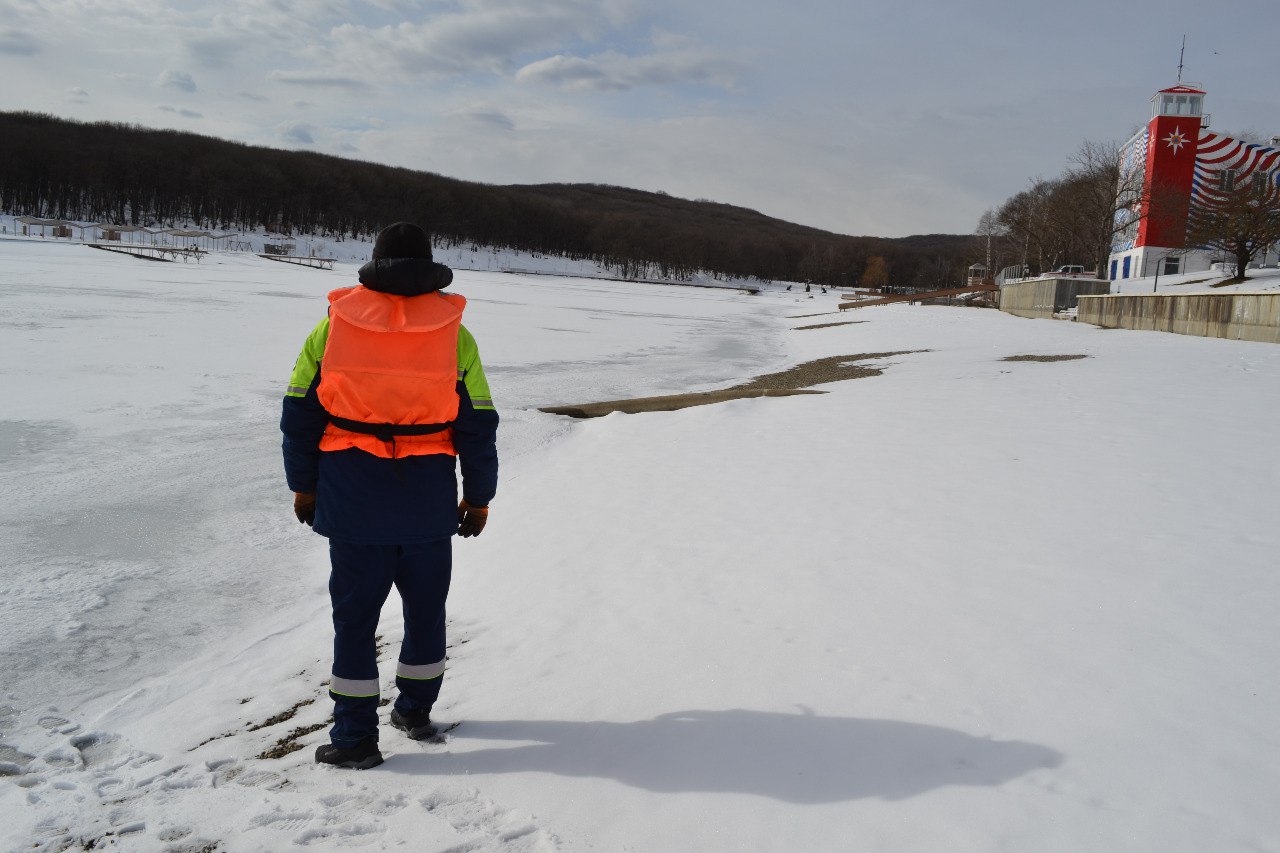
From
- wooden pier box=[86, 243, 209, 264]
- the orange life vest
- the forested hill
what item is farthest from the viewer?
the forested hill

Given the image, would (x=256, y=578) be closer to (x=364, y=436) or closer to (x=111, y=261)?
(x=364, y=436)

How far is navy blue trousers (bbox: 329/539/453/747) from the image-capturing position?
10.3ft

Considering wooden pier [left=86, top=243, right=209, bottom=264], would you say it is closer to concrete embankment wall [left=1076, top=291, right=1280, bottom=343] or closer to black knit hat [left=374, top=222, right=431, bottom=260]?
concrete embankment wall [left=1076, top=291, right=1280, bottom=343]

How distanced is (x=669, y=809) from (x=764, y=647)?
1.30 metres

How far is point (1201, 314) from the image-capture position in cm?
1841

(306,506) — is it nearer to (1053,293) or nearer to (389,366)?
(389,366)

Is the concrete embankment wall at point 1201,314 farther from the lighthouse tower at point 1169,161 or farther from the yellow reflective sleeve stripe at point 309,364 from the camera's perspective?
the lighthouse tower at point 1169,161

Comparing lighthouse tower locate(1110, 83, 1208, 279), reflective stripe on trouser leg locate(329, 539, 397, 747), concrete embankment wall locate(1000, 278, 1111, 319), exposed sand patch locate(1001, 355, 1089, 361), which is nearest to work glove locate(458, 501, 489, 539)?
reflective stripe on trouser leg locate(329, 539, 397, 747)

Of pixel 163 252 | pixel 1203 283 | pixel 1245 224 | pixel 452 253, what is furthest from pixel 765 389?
pixel 452 253

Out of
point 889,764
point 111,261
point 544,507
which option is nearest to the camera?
point 889,764

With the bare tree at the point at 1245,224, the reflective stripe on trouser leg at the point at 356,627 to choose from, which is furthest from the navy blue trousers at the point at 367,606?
the bare tree at the point at 1245,224

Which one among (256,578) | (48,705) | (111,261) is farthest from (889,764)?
(111,261)

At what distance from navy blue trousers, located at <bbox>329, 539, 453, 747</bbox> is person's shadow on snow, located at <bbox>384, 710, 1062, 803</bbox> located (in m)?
0.25

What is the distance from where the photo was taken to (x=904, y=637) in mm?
4008
